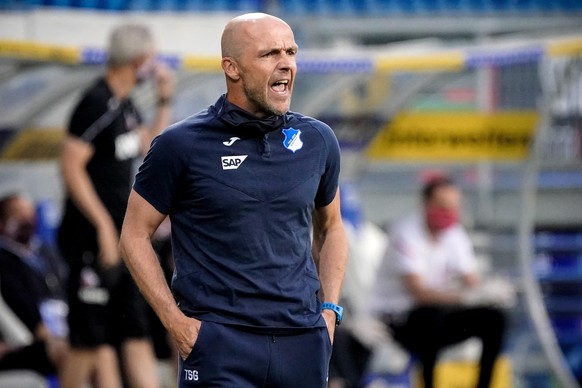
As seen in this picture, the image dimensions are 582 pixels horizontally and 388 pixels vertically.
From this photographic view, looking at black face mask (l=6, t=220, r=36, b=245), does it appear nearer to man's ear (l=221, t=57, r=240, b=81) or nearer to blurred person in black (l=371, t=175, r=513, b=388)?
blurred person in black (l=371, t=175, r=513, b=388)

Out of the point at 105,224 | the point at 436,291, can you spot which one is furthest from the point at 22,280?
the point at 436,291

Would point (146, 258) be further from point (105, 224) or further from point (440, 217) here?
point (440, 217)

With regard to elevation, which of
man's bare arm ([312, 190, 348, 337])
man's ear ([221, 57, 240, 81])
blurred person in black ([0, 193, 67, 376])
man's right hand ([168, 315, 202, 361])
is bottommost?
blurred person in black ([0, 193, 67, 376])

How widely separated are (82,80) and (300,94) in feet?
7.44

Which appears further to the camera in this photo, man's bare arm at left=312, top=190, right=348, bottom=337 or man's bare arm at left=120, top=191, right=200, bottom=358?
man's bare arm at left=312, top=190, right=348, bottom=337

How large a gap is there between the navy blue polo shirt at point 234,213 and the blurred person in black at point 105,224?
2603 mm

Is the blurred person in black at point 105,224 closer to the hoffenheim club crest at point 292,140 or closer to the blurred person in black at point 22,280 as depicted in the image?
the blurred person in black at point 22,280

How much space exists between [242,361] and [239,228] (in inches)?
15.2

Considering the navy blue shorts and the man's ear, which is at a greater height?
the man's ear

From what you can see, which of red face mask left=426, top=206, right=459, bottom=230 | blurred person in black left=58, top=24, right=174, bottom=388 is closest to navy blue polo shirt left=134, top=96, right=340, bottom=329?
blurred person in black left=58, top=24, right=174, bottom=388

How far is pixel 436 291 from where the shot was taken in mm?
9047

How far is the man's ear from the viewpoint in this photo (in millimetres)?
4598

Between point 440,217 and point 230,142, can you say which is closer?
point 230,142

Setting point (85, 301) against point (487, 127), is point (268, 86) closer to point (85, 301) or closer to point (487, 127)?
point (85, 301)
